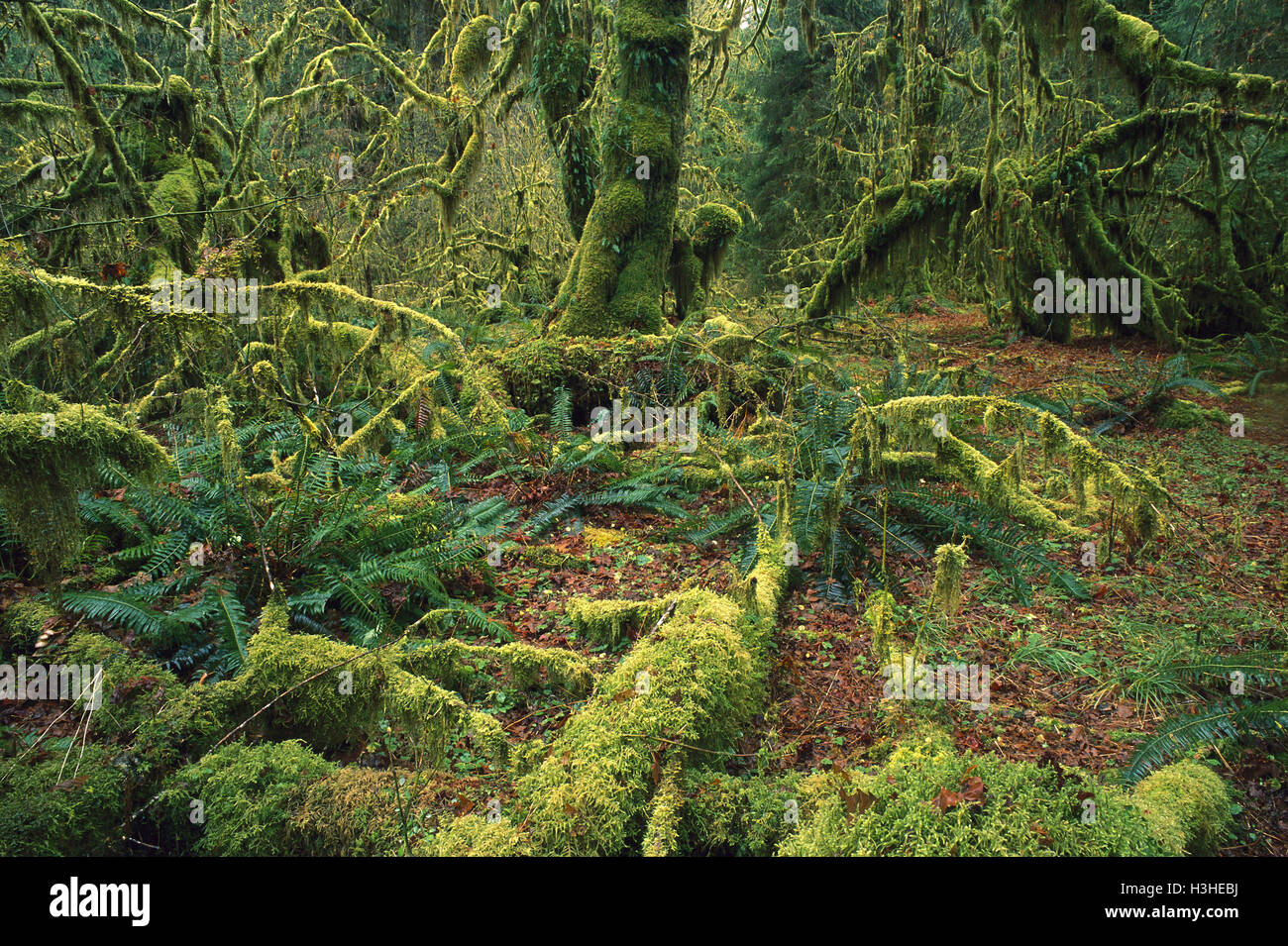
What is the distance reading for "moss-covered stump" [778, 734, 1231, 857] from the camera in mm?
1998

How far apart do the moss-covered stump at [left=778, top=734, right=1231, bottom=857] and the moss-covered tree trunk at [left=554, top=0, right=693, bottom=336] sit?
253 inches

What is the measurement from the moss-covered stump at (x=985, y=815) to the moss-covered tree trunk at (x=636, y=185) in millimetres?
6414

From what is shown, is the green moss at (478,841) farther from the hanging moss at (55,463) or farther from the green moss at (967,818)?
the hanging moss at (55,463)

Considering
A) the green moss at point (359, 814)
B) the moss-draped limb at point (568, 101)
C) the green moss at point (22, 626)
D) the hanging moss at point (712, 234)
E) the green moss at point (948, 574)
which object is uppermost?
the moss-draped limb at point (568, 101)

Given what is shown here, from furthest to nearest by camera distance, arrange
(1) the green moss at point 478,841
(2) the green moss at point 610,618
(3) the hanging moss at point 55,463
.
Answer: (2) the green moss at point 610,618 → (3) the hanging moss at point 55,463 → (1) the green moss at point 478,841

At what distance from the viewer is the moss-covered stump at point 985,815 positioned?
200 centimetres

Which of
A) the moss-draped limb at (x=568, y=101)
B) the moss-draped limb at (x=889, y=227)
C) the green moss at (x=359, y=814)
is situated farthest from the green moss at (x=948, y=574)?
the moss-draped limb at (x=568, y=101)

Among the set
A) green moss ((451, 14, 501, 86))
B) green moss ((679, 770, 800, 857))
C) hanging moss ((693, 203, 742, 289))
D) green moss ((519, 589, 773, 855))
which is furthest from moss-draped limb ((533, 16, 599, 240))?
green moss ((679, 770, 800, 857))

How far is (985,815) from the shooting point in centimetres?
206

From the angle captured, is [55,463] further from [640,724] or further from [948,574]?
[948,574]

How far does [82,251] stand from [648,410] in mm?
5671

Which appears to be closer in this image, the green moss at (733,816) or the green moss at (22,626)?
the green moss at (733,816)

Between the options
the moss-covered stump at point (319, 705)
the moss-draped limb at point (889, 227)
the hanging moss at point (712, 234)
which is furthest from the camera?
the moss-draped limb at point (889, 227)

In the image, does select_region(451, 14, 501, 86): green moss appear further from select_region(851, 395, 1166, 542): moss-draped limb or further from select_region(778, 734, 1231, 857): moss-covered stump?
select_region(778, 734, 1231, 857): moss-covered stump
